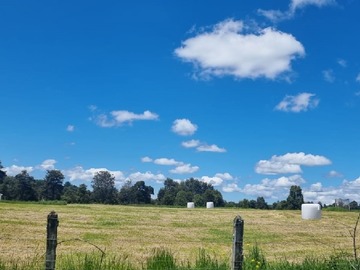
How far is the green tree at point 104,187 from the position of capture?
122 m

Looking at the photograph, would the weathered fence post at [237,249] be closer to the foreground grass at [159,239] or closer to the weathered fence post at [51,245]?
the weathered fence post at [51,245]

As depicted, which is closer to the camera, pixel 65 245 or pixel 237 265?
pixel 237 265

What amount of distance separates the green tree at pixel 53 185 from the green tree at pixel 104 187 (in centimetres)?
845

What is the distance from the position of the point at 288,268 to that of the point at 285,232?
1660 cm

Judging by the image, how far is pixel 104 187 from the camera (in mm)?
130750

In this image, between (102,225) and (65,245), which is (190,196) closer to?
→ (102,225)

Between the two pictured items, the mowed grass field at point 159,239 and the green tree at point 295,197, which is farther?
the green tree at point 295,197

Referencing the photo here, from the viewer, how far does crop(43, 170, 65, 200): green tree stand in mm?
123438

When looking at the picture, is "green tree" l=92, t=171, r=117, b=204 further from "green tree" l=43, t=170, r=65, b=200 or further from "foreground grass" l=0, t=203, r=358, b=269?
"foreground grass" l=0, t=203, r=358, b=269

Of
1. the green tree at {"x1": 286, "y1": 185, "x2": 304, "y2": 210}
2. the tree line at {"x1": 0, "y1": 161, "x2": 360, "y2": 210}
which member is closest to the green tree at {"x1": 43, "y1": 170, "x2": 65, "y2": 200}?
the tree line at {"x1": 0, "y1": 161, "x2": 360, "y2": 210}

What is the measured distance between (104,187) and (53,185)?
12600 millimetres

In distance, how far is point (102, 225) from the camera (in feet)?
87.5

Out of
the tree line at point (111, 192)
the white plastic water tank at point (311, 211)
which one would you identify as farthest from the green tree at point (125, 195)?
the white plastic water tank at point (311, 211)

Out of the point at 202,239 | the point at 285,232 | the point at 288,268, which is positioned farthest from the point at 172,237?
the point at 288,268
